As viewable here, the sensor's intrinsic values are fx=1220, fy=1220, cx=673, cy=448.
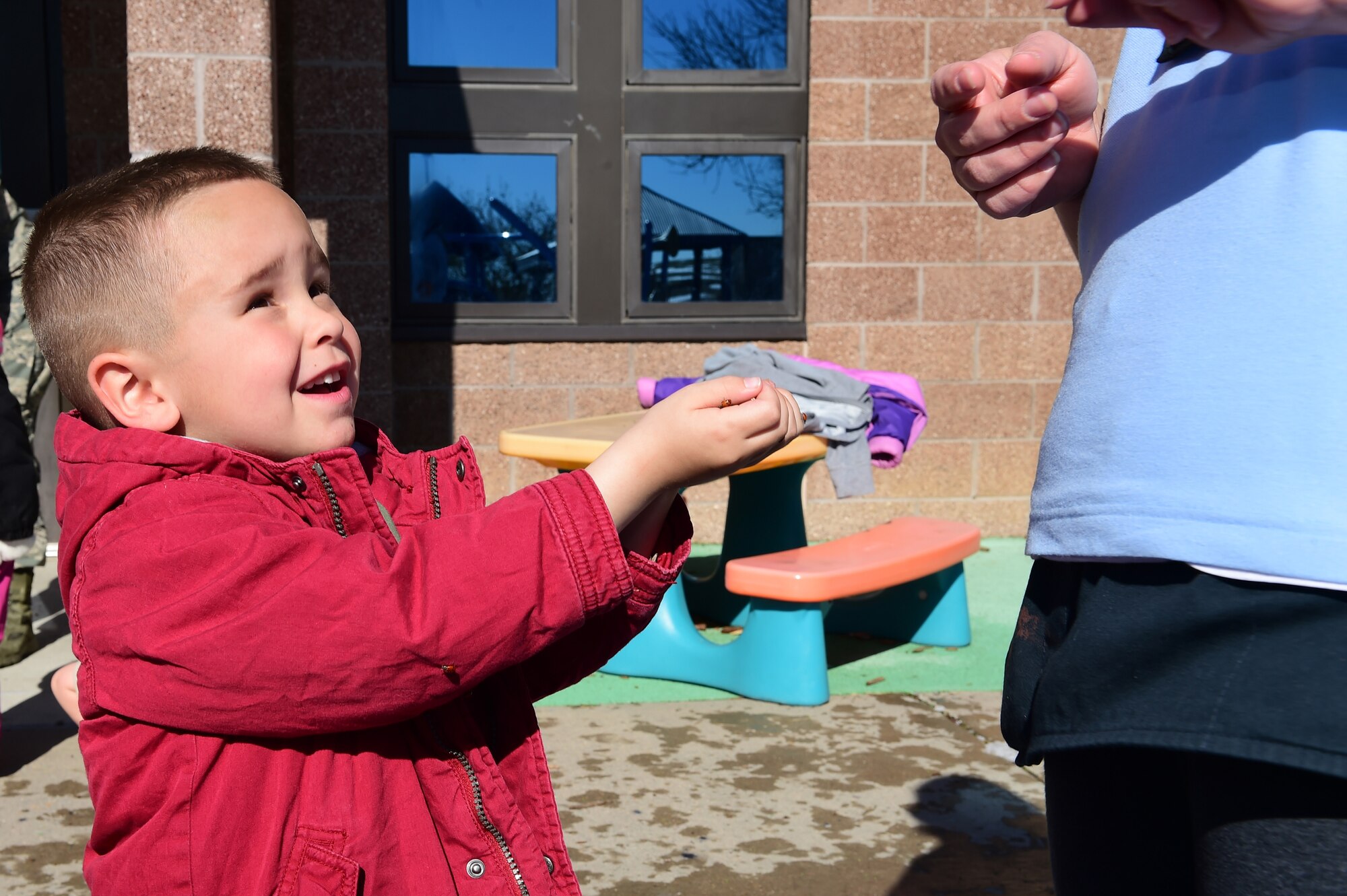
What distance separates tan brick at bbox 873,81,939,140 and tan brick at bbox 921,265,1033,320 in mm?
668

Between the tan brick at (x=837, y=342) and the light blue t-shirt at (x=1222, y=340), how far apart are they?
4.88m

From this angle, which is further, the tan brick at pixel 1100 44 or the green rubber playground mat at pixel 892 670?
the tan brick at pixel 1100 44

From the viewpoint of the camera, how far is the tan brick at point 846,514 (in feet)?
19.8

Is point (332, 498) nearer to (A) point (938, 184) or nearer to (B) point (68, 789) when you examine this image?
(B) point (68, 789)

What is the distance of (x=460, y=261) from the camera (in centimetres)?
600

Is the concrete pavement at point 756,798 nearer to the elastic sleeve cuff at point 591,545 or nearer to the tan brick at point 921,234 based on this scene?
the elastic sleeve cuff at point 591,545

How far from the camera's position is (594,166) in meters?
5.92

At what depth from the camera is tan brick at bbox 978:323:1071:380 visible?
609cm

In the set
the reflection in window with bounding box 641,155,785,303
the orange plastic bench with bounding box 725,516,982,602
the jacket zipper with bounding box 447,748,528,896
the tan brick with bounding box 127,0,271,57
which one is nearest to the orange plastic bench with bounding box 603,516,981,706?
the orange plastic bench with bounding box 725,516,982,602

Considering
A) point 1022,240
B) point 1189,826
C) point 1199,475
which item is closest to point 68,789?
point 1189,826

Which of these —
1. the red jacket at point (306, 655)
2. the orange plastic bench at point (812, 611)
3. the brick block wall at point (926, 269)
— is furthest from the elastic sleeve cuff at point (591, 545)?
the brick block wall at point (926, 269)

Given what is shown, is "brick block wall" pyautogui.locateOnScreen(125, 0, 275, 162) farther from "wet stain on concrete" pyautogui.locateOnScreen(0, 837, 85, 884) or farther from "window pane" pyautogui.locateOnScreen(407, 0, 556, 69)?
"wet stain on concrete" pyautogui.locateOnScreen(0, 837, 85, 884)

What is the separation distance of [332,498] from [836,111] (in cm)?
500

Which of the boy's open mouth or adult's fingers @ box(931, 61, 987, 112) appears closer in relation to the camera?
adult's fingers @ box(931, 61, 987, 112)
